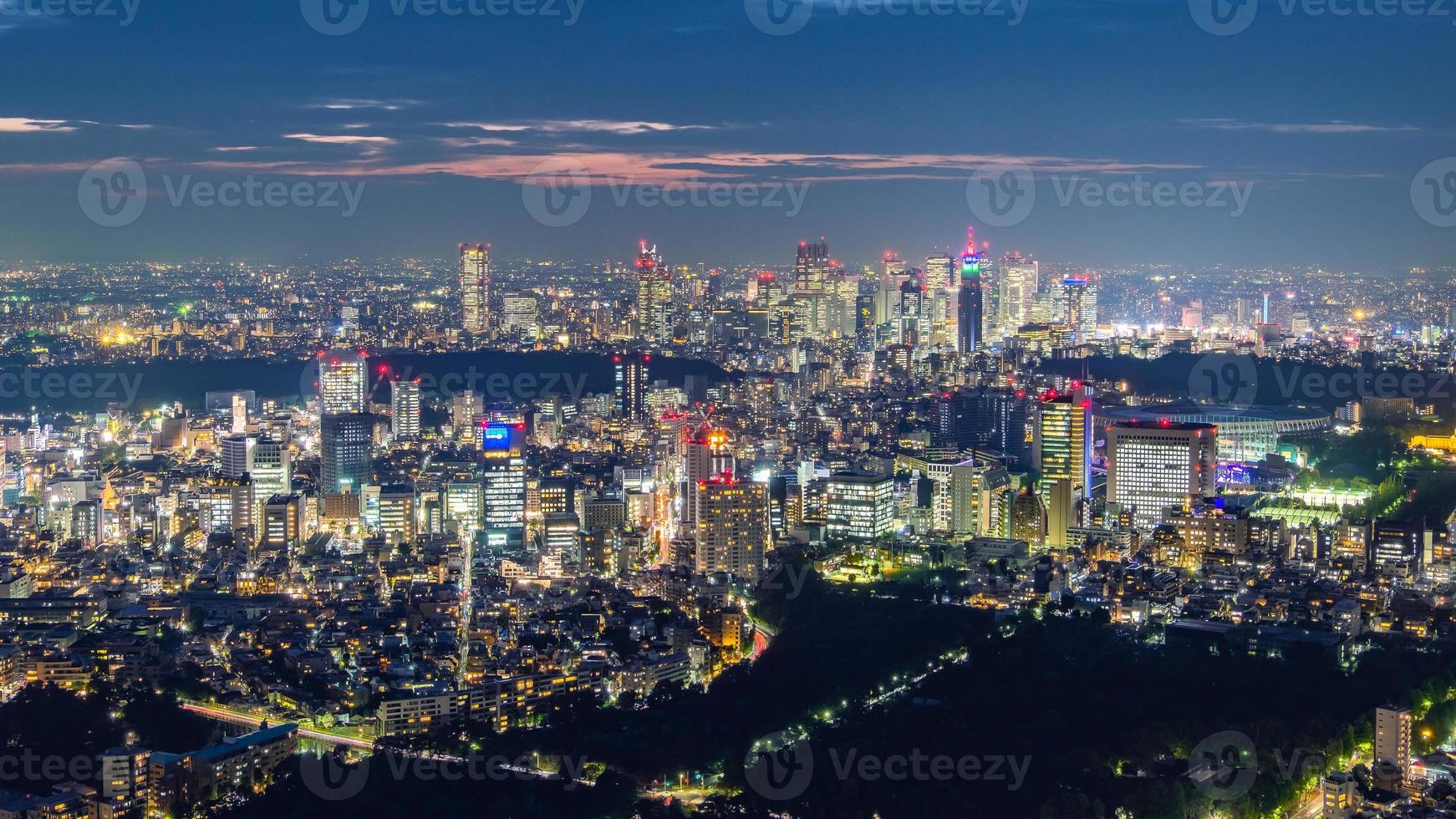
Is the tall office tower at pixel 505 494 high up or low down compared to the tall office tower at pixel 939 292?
down

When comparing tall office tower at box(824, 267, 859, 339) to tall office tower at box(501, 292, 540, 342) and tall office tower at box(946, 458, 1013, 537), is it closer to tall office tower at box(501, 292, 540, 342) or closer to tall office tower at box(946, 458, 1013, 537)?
tall office tower at box(501, 292, 540, 342)

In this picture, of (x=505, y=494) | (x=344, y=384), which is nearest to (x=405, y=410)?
(x=344, y=384)

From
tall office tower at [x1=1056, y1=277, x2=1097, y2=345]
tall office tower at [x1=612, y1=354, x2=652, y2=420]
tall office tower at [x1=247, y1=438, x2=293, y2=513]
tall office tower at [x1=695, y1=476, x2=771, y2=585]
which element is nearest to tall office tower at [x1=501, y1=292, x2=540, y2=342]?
tall office tower at [x1=612, y1=354, x2=652, y2=420]

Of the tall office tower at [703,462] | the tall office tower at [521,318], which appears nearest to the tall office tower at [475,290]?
the tall office tower at [521,318]

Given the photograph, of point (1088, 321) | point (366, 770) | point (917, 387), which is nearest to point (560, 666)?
point (366, 770)

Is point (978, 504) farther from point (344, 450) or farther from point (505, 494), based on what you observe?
point (344, 450)

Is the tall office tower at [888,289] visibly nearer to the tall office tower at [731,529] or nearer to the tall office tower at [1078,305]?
the tall office tower at [1078,305]
